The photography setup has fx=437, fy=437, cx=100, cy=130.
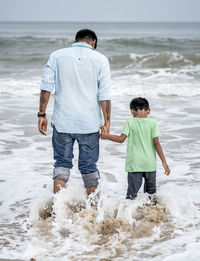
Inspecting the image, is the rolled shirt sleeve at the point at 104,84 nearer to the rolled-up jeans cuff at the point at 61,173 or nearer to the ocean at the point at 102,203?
the rolled-up jeans cuff at the point at 61,173

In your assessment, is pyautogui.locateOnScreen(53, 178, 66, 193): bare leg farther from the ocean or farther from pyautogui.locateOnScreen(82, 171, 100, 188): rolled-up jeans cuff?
pyautogui.locateOnScreen(82, 171, 100, 188): rolled-up jeans cuff

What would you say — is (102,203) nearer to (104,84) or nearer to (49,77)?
(104,84)

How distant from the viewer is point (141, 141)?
384 centimetres

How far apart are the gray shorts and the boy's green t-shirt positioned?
0.20ft

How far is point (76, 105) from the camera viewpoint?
12.5 ft

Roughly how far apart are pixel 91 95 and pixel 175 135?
12.8ft

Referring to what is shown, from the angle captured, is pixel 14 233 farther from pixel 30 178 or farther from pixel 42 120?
pixel 30 178

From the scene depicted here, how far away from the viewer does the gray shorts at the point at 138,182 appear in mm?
3879

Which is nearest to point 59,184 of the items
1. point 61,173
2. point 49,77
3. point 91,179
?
point 61,173

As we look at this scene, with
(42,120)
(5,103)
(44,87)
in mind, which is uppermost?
(44,87)

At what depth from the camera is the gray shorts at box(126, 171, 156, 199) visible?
388cm

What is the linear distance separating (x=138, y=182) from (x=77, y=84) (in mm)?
1019

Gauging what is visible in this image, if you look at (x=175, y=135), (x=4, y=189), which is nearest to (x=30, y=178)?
(x=4, y=189)

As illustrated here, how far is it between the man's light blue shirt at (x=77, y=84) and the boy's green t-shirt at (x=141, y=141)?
0.33 meters
